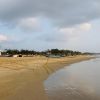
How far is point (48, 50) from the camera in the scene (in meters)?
178

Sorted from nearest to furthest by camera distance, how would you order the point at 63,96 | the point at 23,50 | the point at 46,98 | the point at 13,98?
the point at 13,98 → the point at 46,98 → the point at 63,96 → the point at 23,50

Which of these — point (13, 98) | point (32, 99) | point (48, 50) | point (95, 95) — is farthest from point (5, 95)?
point (48, 50)

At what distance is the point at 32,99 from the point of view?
41.9ft

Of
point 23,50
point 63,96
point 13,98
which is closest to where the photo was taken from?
point 13,98

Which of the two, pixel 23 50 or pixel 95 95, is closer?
pixel 95 95

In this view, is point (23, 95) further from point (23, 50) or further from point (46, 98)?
point (23, 50)

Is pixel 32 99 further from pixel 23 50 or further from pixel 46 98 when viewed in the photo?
pixel 23 50

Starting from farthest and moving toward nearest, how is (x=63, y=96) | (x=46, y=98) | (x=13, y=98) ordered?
(x=63, y=96)
(x=46, y=98)
(x=13, y=98)

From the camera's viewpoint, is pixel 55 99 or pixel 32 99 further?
pixel 55 99

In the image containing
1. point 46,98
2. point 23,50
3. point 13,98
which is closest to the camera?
point 13,98

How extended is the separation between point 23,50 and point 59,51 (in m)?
32.6

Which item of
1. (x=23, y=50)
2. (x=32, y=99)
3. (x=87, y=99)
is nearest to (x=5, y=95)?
(x=32, y=99)

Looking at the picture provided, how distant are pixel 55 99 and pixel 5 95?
2684mm

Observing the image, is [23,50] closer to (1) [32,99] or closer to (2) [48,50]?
(2) [48,50]
